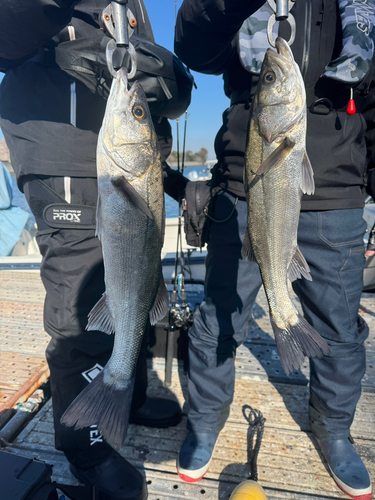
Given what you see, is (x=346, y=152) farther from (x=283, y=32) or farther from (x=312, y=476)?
(x=312, y=476)

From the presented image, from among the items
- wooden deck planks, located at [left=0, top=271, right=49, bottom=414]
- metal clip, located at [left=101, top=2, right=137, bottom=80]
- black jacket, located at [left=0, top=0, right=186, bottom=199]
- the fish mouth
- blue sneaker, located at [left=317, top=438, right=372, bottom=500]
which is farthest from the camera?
wooden deck planks, located at [left=0, top=271, right=49, bottom=414]

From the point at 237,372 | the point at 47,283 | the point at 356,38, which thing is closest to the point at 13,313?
the point at 47,283

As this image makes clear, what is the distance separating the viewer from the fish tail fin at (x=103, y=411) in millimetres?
1463

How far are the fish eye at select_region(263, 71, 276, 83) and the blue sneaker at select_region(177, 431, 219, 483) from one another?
2280 mm

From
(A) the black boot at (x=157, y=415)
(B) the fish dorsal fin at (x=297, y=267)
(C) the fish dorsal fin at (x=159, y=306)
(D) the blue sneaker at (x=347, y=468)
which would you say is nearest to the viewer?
(B) the fish dorsal fin at (x=297, y=267)

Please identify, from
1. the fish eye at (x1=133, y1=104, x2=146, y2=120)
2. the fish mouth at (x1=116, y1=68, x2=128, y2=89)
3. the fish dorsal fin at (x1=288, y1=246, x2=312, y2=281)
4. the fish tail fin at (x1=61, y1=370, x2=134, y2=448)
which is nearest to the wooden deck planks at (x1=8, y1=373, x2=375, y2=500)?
the fish tail fin at (x1=61, y1=370, x2=134, y2=448)

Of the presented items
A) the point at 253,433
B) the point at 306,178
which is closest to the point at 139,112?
the point at 306,178

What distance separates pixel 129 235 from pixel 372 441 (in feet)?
7.95

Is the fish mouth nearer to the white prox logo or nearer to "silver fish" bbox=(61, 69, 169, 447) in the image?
"silver fish" bbox=(61, 69, 169, 447)

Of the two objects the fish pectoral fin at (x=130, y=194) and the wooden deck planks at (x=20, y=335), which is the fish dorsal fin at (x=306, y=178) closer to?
the fish pectoral fin at (x=130, y=194)

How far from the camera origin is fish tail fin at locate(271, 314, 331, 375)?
4.86ft

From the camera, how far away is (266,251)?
151 cm

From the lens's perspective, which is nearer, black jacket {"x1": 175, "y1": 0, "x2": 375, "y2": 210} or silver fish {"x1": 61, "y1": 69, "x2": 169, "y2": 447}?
silver fish {"x1": 61, "y1": 69, "x2": 169, "y2": 447}

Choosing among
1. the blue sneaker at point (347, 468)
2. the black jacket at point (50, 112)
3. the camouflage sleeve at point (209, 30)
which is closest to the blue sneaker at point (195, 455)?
the blue sneaker at point (347, 468)
